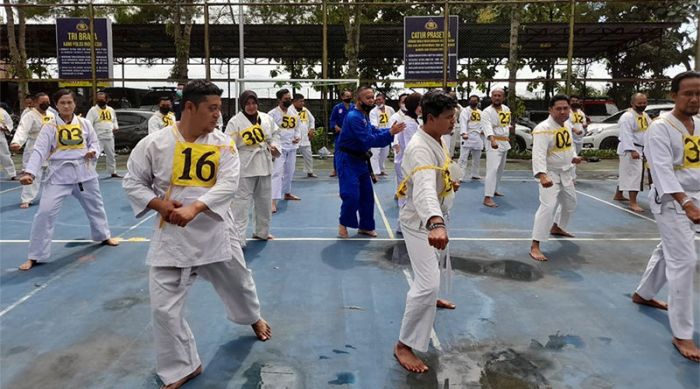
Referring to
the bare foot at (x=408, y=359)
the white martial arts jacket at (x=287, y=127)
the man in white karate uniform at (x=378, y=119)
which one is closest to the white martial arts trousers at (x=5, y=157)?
the white martial arts jacket at (x=287, y=127)

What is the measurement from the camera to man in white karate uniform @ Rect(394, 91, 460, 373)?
139 inches

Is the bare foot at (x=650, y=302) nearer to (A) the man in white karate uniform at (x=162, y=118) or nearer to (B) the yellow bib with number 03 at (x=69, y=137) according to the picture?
(B) the yellow bib with number 03 at (x=69, y=137)

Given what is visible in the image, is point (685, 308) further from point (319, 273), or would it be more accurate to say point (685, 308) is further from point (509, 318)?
point (319, 273)

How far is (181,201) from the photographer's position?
3.43 metres

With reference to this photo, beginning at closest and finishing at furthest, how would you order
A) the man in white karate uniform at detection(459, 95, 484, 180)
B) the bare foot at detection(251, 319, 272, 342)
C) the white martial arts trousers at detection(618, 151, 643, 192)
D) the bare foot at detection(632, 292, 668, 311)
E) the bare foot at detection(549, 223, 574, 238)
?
the bare foot at detection(251, 319, 272, 342) < the bare foot at detection(632, 292, 668, 311) < the bare foot at detection(549, 223, 574, 238) < the white martial arts trousers at detection(618, 151, 643, 192) < the man in white karate uniform at detection(459, 95, 484, 180)

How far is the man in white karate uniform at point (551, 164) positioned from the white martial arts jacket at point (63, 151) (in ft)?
17.2

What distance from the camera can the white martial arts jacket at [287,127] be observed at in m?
10.3

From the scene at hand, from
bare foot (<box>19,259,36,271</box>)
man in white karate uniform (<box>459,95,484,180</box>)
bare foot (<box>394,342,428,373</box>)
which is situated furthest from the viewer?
man in white karate uniform (<box>459,95,484,180</box>)

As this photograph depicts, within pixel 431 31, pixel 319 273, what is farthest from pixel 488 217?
pixel 431 31

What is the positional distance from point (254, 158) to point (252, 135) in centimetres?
29

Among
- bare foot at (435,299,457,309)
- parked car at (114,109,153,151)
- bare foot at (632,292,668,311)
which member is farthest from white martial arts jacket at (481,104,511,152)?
parked car at (114,109,153,151)

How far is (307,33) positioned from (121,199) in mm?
12704

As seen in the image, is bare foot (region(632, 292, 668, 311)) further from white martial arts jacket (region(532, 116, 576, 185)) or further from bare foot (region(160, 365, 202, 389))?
bare foot (region(160, 365, 202, 389))

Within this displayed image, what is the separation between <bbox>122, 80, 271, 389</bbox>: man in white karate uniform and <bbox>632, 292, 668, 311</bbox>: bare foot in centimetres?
359
